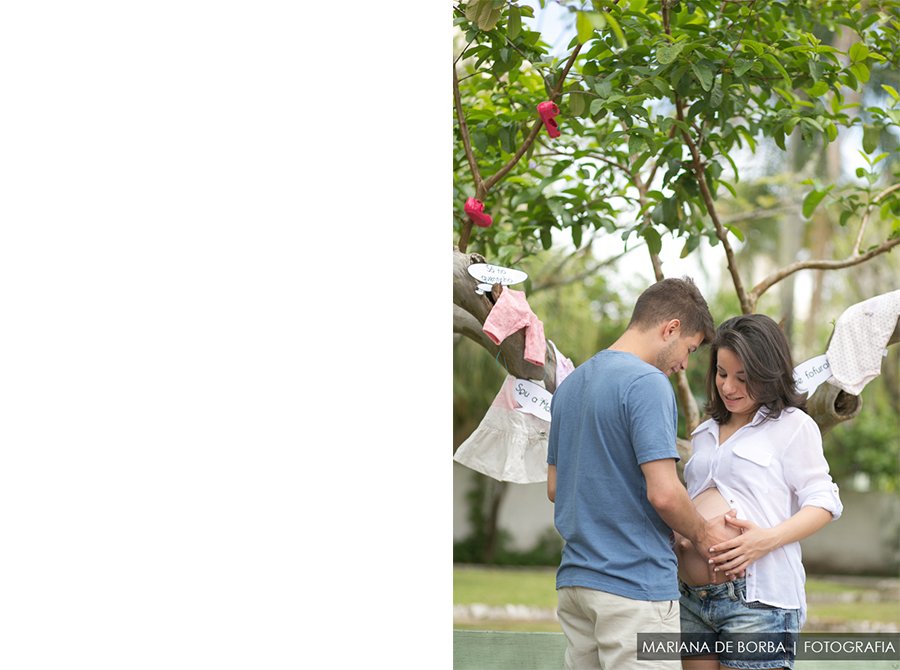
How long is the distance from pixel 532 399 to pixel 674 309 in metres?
0.60

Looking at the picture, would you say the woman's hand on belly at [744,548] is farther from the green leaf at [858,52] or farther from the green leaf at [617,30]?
the green leaf at [858,52]

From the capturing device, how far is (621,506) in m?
1.73

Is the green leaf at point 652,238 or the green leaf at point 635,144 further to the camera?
the green leaf at point 652,238

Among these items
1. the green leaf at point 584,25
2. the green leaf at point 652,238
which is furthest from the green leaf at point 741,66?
the green leaf at point 584,25

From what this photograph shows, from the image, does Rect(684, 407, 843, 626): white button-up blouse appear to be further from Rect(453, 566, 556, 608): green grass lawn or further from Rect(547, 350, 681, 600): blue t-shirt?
Rect(453, 566, 556, 608): green grass lawn

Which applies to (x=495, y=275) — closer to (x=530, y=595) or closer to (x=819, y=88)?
(x=819, y=88)

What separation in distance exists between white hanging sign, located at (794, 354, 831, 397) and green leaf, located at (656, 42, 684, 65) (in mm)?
976

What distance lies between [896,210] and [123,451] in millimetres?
3002

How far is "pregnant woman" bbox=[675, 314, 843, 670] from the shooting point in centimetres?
182

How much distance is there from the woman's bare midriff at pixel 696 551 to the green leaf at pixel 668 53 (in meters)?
1.21

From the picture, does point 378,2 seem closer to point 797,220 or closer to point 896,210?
point 896,210

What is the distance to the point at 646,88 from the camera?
7.50ft

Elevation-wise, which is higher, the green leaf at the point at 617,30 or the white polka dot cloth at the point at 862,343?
the green leaf at the point at 617,30

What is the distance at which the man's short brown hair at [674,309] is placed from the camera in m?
1.89
